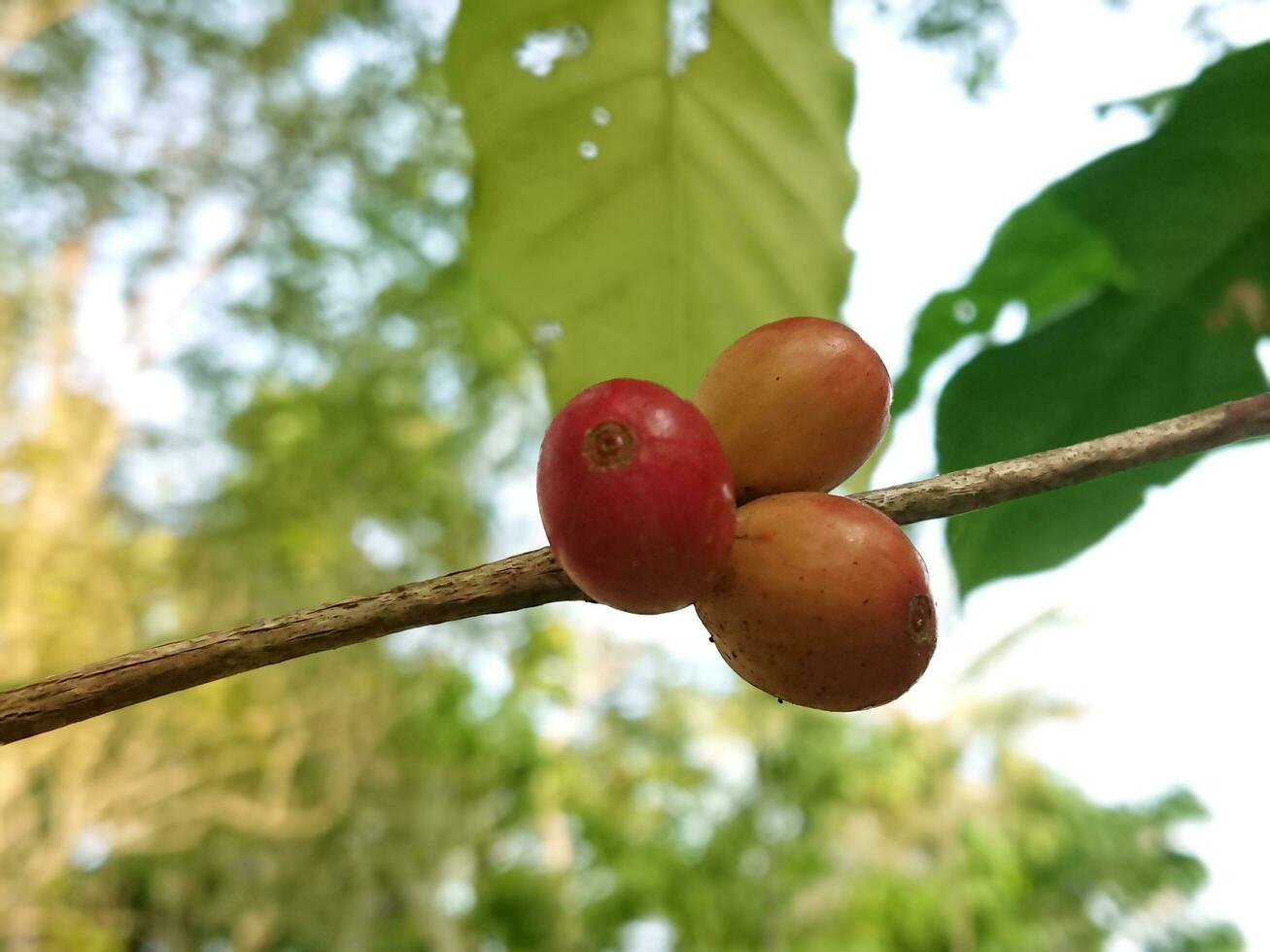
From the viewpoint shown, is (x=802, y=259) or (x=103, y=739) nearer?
(x=802, y=259)

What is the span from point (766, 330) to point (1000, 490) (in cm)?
17

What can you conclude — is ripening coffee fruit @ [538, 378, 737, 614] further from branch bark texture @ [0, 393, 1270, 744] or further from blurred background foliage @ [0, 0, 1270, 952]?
blurred background foliage @ [0, 0, 1270, 952]

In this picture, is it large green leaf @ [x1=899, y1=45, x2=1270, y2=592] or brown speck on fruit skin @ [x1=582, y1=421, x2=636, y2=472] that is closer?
brown speck on fruit skin @ [x1=582, y1=421, x2=636, y2=472]

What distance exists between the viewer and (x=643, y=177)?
0.74m

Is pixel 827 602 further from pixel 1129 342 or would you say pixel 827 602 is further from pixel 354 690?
pixel 354 690

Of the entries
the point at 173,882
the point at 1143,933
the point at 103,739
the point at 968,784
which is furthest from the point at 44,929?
the point at 1143,933

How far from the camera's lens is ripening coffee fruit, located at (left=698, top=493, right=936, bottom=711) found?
0.43m

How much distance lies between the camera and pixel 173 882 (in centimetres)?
1142

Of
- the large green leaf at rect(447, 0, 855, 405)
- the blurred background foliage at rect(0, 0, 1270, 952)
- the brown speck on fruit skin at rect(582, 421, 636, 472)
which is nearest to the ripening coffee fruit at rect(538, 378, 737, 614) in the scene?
the brown speck on fruit skin at rect(582, 421, 636, 472)

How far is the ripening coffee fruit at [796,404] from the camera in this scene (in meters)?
0.48

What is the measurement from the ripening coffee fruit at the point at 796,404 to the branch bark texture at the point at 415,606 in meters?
0.09

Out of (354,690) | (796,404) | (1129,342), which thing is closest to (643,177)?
(796,404)

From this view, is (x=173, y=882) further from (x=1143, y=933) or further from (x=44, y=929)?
(x=1143, y=933)

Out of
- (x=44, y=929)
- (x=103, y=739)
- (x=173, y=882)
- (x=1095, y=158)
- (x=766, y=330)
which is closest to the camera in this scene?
(x=766, y=330)
